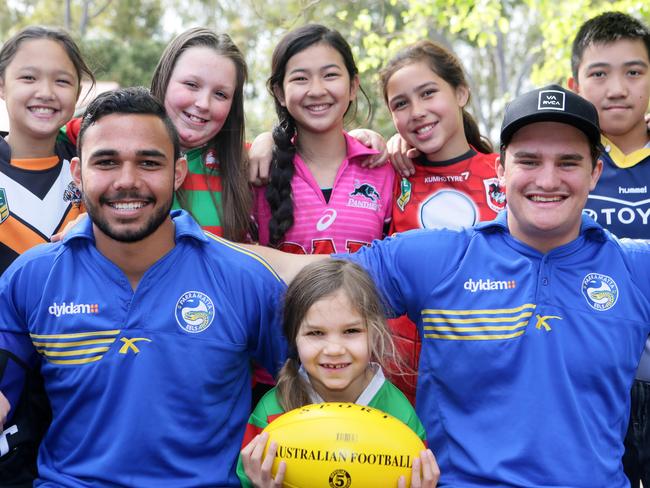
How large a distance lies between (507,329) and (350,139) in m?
1.90

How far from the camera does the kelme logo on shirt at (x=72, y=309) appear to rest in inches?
150

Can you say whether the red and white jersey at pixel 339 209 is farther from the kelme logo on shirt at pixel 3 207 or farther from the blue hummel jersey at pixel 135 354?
the kelme logo on shirt at pixel 3 207

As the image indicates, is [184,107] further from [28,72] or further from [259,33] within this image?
[259,33]

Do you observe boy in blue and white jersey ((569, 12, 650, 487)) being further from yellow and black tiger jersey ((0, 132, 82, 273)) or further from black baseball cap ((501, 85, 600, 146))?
yellow and black tiger jersey ((0, 132, 82, 273))

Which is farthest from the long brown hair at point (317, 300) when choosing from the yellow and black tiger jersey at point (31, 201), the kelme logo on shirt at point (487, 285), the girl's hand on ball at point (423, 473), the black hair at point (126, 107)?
the yellow and black tiger jersey at point (31, 201)

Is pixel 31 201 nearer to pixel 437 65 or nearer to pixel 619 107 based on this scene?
pixel 437 65

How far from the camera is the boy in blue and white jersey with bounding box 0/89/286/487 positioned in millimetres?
3729

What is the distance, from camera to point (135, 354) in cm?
376

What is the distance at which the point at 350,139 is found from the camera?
17.0ft

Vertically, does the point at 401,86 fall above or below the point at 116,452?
above

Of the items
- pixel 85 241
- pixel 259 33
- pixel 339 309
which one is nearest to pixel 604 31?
pixel 339 309

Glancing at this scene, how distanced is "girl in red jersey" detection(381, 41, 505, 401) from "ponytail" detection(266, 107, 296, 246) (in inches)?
27.2

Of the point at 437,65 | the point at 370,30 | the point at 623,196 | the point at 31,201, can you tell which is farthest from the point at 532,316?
the point at 370,30

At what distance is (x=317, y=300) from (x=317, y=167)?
4.81ft
